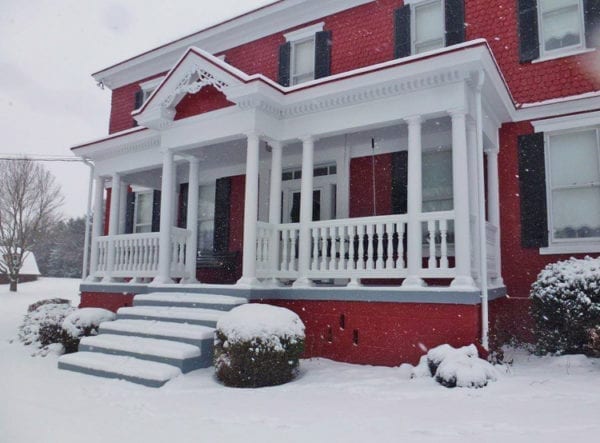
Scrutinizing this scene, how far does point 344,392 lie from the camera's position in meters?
5.55

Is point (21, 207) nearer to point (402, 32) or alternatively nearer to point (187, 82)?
point (187, 82)

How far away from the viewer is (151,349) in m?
6.86

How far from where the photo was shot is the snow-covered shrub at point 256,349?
5.92 meters

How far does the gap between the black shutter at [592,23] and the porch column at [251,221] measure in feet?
19.9

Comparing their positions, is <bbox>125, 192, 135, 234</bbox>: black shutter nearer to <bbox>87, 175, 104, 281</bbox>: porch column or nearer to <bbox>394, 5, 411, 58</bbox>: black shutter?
<bbox>87, 175, 104, 281</bbox>: porch column

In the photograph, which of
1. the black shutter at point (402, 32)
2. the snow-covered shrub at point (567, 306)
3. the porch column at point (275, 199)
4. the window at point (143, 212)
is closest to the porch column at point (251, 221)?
the porch column at point (275, 199)

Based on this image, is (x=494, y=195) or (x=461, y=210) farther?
(x=494, y=195)

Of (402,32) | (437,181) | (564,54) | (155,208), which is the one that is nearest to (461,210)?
(437,181)

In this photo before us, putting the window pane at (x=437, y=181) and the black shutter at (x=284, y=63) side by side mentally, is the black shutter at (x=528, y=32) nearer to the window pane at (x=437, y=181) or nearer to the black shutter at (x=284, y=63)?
the window pane at (x=437, y=181)

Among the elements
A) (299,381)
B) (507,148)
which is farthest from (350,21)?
(299,381)

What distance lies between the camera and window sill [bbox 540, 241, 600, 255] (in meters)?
8.07

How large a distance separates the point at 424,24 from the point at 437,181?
3.43 m

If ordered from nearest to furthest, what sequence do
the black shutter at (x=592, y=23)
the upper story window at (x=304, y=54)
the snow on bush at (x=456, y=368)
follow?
the snow on bush at (x=456, y=368)
the black shutter at (x=592, y=23)
the upper story window at (x=304, y=54)

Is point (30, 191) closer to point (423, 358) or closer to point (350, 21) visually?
point (350, 21)
